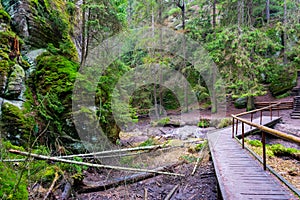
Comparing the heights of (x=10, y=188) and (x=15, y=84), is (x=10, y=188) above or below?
below

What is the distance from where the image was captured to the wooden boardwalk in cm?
295

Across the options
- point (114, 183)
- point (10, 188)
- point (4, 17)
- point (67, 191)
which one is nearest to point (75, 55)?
point (4, 17)

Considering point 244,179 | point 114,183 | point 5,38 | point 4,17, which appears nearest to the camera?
point 244,179

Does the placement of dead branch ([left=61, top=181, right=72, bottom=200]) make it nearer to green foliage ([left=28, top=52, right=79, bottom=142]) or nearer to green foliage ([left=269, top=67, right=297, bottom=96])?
green foliage ([left=28, top=52, right=79, bottom=142])

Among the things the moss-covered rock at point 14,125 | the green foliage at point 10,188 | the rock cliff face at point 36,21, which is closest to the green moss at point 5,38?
the rock cliff face at point 36,21

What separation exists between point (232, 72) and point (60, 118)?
12908 millimetres

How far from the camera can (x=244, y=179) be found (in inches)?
139

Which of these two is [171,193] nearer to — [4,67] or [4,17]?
[4,67]

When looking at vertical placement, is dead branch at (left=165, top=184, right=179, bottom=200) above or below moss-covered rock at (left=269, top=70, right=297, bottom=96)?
below

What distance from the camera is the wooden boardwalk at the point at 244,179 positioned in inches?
116

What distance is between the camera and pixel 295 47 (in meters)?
17.6

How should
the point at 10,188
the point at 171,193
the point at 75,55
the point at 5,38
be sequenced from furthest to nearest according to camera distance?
the point at 75,55, the point at 5,38, the point at 171,193, the point at 10,188

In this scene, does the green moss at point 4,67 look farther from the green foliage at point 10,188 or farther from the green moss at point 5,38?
the green foliage at point 10,188

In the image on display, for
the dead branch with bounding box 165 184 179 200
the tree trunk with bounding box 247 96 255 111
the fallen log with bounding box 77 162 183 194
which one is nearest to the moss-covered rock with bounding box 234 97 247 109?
the tree trunk with bounding box 247 96 255 111
